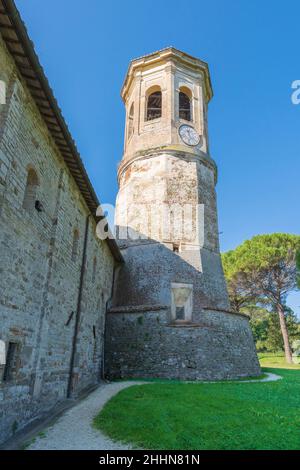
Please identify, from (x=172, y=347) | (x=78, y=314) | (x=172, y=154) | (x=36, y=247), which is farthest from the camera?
(x=172, y=154)

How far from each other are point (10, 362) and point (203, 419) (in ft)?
11.0

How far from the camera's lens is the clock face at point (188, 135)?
17016 millimetres

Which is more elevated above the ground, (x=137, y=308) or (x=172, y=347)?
(x=137, y=308)

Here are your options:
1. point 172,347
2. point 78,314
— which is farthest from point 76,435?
point 172,347

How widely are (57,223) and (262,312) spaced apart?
106 ft

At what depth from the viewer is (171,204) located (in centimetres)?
1546

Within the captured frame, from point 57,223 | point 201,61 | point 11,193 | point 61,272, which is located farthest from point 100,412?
point 201,61

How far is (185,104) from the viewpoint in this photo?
19.1 m

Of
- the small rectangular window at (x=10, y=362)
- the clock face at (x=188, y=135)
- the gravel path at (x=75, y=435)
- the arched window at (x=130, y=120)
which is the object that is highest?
the arched window at (x=130, y=120)

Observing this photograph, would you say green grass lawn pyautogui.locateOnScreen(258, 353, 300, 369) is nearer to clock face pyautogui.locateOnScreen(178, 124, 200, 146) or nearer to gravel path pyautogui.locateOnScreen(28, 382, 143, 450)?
clock face pyautogui.locateOnScreen(178, 124, 200, 146)

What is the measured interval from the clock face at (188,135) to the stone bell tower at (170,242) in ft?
0.21

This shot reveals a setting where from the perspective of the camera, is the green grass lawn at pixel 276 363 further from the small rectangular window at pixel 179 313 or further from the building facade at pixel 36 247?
the building facade at pixel 36 247

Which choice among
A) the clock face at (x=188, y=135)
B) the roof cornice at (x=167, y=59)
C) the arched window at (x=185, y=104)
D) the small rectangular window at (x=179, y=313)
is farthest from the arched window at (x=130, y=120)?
the small rectangular window at (x=179, y=313)

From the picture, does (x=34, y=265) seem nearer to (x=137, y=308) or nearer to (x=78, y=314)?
(x=78, y=314)
